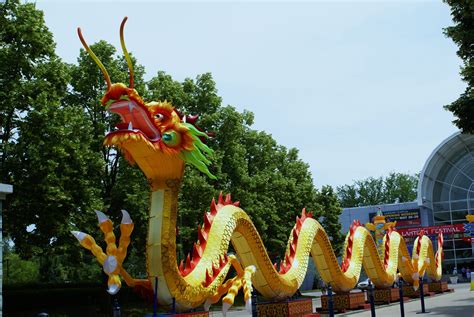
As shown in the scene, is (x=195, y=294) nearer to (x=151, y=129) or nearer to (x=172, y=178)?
(x=172, y=178)

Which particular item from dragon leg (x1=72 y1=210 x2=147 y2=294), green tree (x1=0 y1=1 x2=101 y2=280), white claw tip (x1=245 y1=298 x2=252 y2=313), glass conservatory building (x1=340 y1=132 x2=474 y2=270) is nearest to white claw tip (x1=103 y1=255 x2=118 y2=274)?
dragon leg (x1=72 y1=210 x2=147 y2=294)

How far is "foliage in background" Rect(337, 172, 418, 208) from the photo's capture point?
82.3m

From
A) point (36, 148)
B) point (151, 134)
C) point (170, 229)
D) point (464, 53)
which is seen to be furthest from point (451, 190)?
point (151, 134)

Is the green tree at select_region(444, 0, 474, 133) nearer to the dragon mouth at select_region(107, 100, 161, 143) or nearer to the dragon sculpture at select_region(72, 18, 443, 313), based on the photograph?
the dragon sculpture at select_region(72, 18, 443, 313)

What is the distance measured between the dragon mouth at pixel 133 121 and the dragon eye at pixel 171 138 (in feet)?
0.41

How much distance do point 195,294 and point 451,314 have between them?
9.46 m

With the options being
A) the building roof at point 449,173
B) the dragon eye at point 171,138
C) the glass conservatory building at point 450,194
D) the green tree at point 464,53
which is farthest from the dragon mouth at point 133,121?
the building roof at point 449,173

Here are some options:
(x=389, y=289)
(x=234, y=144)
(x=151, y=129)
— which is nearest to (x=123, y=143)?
(x=151, y=129)

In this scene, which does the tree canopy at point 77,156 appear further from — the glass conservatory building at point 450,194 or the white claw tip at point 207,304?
the glass conservatory building at point 450,194

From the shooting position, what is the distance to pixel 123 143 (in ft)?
31.6

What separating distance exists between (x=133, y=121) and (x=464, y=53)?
12565mm

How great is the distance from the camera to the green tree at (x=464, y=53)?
17656mm

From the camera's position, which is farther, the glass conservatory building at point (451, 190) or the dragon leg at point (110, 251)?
the glass conservatory building at point (451, 190)

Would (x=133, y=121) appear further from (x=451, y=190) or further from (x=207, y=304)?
(x=451, y=190)
